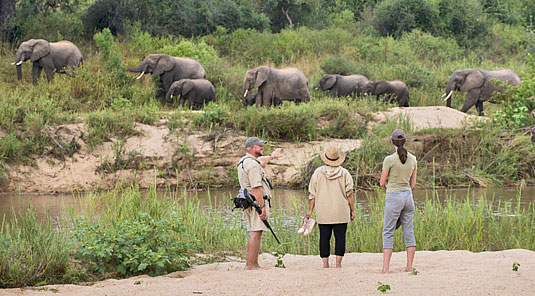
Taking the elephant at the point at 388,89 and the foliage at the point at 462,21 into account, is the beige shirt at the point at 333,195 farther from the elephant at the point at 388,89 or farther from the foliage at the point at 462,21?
the foliage at the point at 462,21

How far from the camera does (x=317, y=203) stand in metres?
8.05

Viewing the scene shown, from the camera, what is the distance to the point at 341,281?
721cm

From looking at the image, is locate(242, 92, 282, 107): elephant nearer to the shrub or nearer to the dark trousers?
the shrub

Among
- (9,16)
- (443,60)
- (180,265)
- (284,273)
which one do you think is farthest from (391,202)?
(443,60)

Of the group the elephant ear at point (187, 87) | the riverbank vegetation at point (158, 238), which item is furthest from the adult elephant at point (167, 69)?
the riverbank vegetation at point (158, 238)

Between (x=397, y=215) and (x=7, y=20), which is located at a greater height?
(x=7, y=20)

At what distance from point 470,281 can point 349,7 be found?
34.0 metres

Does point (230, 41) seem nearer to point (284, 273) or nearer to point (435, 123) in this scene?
point (435, 123)

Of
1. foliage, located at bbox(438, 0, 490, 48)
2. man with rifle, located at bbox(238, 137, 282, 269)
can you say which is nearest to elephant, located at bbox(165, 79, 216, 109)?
man with rifle, located at bbox(238, 137, 282, 269)

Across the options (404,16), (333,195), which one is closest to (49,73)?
(333,195)

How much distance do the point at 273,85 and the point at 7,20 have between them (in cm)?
995

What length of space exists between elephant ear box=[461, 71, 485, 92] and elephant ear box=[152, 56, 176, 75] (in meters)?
9.05

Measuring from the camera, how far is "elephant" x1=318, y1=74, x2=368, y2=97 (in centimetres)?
2417

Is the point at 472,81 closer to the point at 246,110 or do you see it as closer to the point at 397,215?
the point at 246,110
